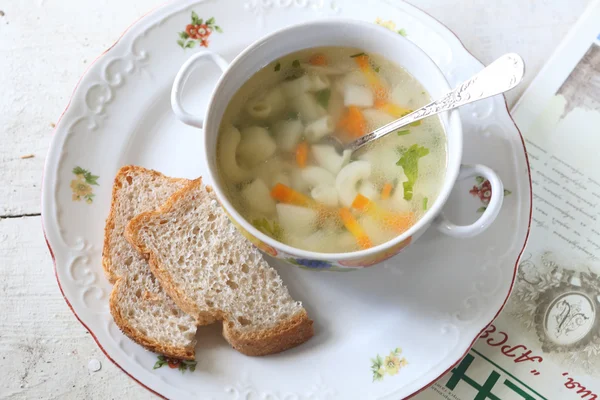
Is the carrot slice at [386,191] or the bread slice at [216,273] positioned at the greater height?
the carrot slice at [386,191]

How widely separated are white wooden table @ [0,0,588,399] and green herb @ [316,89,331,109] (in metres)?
0.54

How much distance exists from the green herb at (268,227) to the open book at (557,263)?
2.04 ft

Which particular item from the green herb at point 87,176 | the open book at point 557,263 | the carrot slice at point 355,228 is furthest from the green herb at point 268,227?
the open book at point 557,263

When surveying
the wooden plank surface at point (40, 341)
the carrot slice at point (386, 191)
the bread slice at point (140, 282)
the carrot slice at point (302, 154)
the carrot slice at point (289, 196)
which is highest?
the carrot slice at point (386, 191)

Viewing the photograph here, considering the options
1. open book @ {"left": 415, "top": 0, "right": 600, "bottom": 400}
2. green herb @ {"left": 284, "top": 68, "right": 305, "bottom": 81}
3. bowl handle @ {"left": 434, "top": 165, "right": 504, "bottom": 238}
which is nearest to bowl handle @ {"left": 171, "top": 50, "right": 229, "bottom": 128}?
green herb @ {"left": 284, "top": 68, "right": 305, "bottom": 81}

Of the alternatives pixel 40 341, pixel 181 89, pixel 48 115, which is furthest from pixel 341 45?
pixel 40 341

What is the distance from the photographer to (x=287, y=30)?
4.24 feet

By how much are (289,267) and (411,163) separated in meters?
0.41

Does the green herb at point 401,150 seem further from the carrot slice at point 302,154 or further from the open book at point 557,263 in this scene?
the open book at point 557,263

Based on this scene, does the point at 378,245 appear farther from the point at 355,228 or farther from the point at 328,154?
the point at 328,154

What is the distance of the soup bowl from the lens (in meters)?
1.15

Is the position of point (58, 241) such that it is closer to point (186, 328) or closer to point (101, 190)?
point (101, 190)

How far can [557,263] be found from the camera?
1528 mm

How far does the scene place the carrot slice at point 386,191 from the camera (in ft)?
4.26
